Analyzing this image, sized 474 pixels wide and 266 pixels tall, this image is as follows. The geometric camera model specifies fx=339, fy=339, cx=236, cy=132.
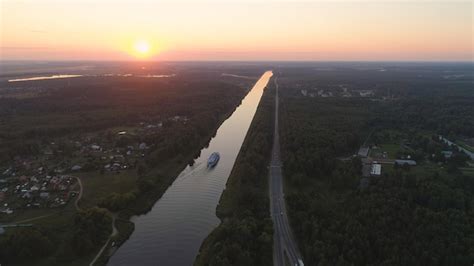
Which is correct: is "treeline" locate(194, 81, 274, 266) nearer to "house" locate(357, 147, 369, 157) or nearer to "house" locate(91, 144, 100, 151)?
"house" locate(357, 147, 369, 157)

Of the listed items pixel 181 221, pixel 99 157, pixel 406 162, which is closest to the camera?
pixel 181 221

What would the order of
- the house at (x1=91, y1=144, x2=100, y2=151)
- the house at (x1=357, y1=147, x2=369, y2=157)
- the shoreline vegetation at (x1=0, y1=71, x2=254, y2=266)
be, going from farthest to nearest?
the house at (x1=91, y1=144, x2=100, y2=151) < the house at (x1=357, y1=147, x2=369, y2=157) < the shoreline vegetation at (x1=0, y1=71, x2=254, y2=266)

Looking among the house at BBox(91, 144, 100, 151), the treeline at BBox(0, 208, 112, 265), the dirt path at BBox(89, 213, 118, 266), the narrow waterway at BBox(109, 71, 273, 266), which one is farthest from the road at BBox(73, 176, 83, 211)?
the house at BBox(91, 144, 100, 151)

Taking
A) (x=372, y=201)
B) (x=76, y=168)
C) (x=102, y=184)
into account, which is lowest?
(x=102, y=184)

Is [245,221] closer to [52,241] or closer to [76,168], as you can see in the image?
[52,241]

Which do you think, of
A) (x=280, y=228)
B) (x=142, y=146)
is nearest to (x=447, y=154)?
(x=280, y=228)

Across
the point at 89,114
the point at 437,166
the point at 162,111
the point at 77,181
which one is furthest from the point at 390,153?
the point at 89,114
